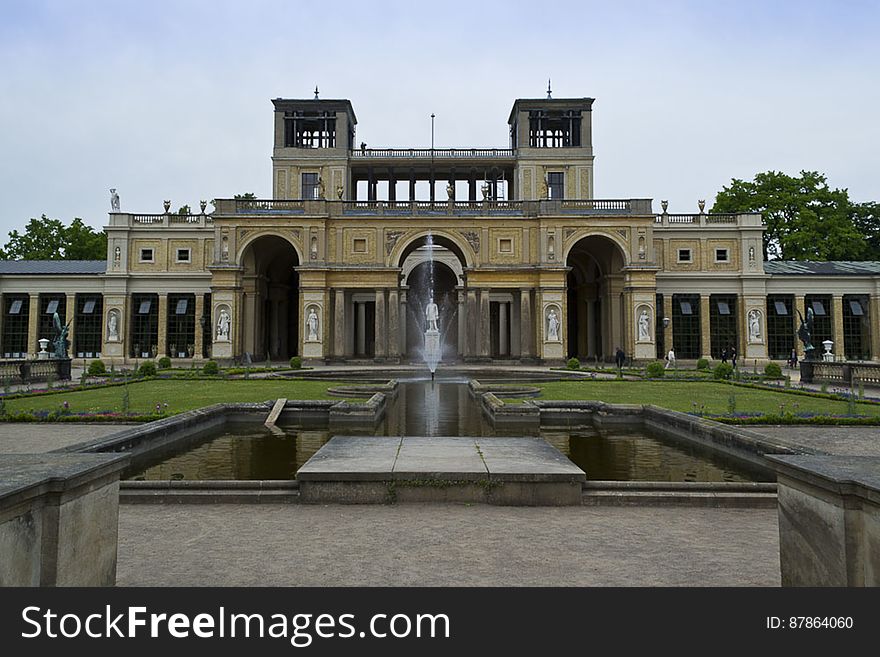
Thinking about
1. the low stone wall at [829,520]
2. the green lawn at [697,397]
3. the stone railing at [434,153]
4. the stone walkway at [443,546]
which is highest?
the stone railing at [434,153]

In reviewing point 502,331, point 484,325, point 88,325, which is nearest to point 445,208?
point 484,325

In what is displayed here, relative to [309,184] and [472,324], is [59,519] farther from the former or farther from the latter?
[309,184]

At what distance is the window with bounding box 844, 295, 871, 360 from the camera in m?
48.5

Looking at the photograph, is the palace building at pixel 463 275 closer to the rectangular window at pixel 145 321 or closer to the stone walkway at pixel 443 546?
the rectangular window at pixel 145 321

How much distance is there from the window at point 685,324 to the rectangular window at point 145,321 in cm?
4145

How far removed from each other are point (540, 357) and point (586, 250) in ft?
42.1

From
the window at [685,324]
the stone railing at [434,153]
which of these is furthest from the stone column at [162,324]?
the window at [685,324]

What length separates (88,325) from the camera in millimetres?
49281

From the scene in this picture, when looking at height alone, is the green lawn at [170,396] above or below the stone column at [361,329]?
below

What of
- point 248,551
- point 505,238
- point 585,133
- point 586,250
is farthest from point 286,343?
point 248,551

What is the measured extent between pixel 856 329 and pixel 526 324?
26855 millimetres

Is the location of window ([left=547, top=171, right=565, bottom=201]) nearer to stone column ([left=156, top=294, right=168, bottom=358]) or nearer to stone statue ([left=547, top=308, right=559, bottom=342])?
stone statue ([left=547, top=308, right=559, bottom=342])

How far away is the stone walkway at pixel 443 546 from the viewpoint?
199 inches

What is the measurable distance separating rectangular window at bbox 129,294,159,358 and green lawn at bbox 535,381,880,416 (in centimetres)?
3600
